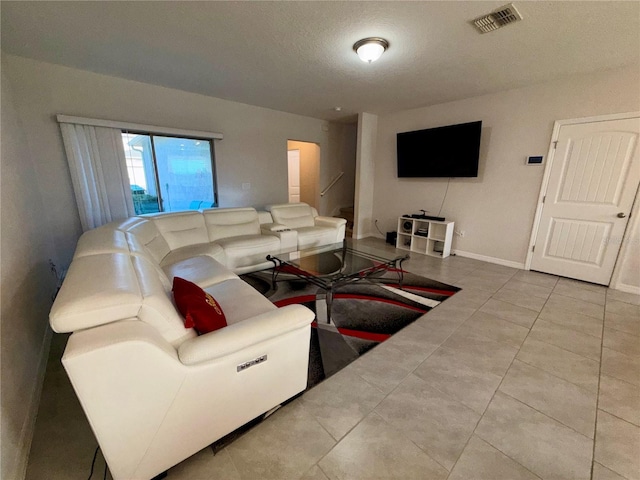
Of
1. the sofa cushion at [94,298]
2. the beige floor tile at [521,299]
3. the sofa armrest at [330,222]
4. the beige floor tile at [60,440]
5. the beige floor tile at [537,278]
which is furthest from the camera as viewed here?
the sofa armrest at [330,222]

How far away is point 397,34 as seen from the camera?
2.13m

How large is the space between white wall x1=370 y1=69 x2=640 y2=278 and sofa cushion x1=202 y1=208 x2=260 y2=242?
2.97 meters

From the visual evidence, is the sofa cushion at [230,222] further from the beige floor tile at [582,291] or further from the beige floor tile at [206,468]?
the beige floor tile at [582,291]

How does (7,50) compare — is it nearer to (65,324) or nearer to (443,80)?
(65,324)

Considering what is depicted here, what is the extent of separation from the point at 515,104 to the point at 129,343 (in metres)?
4.76

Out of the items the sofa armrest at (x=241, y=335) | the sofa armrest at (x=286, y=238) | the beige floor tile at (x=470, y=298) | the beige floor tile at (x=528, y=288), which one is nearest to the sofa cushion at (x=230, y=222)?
the sofa armrest at (x=286, y=238)

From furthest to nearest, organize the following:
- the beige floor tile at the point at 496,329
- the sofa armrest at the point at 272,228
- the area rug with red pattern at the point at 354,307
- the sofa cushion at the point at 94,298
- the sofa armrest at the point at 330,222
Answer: the sofa armrest at the point at 330,222 < the sofa armrest at the point at 272,228 < the beige floor tile at the point at 496,329 < the area rug with red pattern at the point at 354,307 < the sofa cushion at the point at 94,298

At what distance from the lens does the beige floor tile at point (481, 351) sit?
1.79m

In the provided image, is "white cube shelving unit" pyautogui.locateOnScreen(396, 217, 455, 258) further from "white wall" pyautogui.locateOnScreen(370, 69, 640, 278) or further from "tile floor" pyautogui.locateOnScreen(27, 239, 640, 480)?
"tile floor" pyautogui.locateOnScreen(27, 239, 640, 480)

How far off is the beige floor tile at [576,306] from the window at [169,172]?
4.73 m

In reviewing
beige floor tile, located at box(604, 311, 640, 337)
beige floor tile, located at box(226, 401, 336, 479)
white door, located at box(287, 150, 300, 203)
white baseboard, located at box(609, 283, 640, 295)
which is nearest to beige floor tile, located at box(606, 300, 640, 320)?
beige floor tile, located at box(604, 311, 640, 337)

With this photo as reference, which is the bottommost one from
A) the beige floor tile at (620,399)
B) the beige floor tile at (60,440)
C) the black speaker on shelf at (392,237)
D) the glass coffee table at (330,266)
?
the beige floor tile at (60,440)

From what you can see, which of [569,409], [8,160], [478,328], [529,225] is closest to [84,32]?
[8,160]

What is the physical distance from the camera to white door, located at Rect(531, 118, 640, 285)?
2.84 metres
